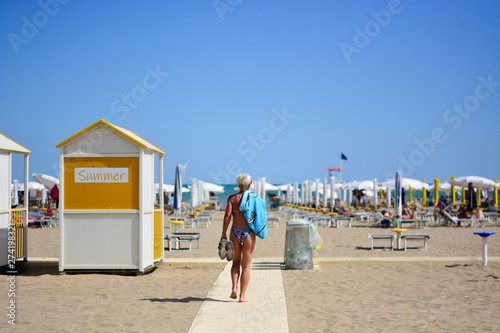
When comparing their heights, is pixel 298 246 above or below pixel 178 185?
below

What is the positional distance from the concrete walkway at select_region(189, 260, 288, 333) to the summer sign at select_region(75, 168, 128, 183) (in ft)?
6.75

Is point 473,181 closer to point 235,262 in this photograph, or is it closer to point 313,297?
point 313,297

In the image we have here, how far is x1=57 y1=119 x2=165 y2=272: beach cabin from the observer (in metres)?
7.86

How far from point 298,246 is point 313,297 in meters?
2.23

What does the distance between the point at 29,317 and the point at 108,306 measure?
0.83 metres

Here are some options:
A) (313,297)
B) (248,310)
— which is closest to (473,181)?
(313,297)

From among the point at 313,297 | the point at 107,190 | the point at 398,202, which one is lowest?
the point at 313,297

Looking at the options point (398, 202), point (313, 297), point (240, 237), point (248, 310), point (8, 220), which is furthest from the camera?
point (398, 202)

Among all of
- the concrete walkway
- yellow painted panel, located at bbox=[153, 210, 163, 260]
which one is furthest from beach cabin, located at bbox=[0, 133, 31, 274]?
the concrete walkway

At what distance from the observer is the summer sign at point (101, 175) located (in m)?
7.88

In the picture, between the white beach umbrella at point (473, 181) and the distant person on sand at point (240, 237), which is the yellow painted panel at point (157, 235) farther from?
the white beach umbrella at point (473, 181)

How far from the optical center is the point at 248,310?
5383 millimetres

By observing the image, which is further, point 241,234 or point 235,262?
point 235,262

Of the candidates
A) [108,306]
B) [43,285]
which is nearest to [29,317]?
[108,306]
